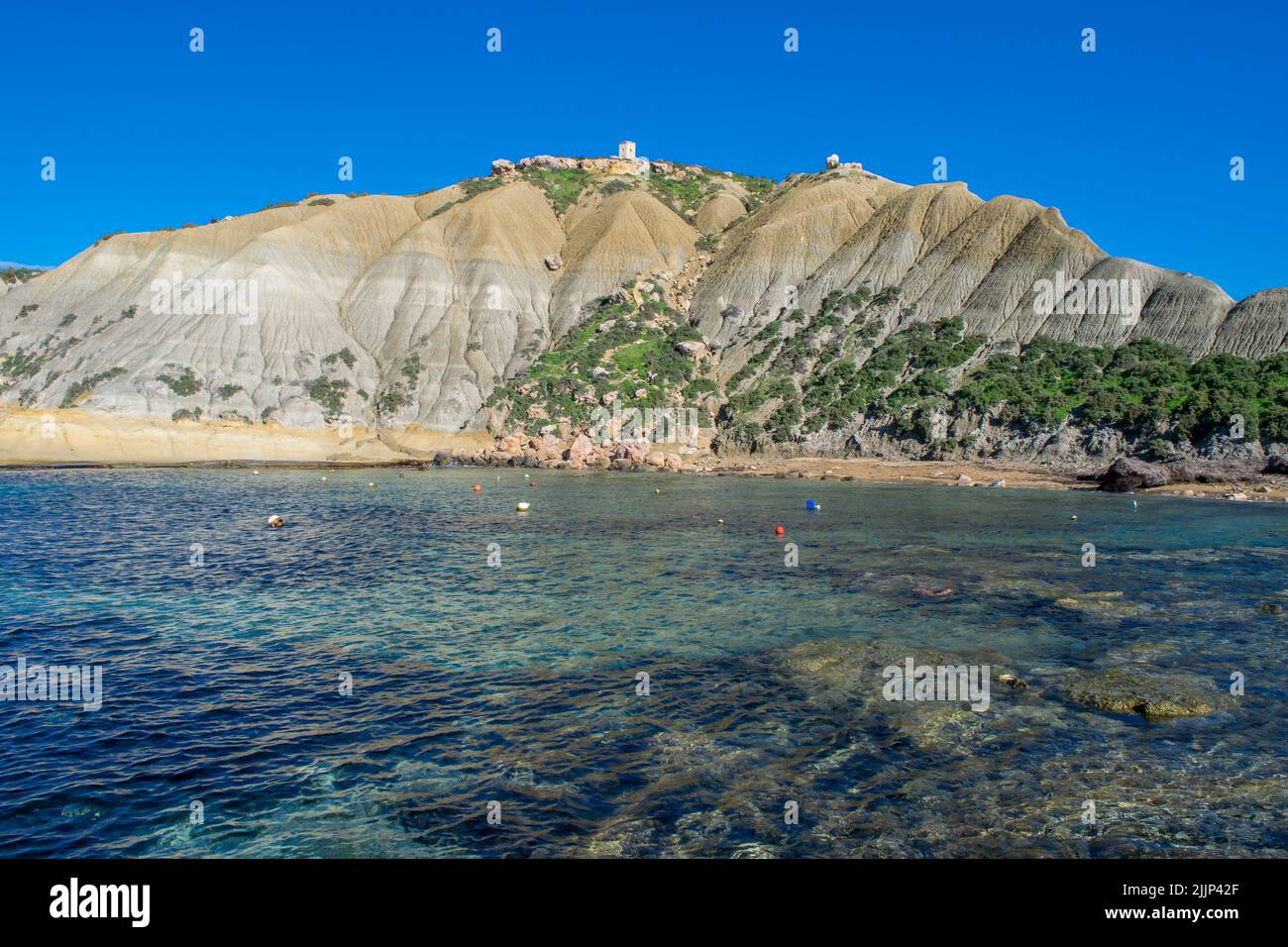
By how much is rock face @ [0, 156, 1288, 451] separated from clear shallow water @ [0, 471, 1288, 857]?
7981 centimetres

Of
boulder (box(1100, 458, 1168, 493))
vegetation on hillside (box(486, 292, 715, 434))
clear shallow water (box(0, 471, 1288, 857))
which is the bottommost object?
clear shallow water (box(0, 471, 1288, 857))

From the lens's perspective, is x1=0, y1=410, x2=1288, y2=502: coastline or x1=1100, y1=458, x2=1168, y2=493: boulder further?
x1=0, y1=410, x2=1288, y2=502: coastline

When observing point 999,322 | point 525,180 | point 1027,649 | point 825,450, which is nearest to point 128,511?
point 1027,649

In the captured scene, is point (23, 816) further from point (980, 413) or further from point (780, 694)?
point (980, 413)

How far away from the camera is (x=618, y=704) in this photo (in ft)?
48.4

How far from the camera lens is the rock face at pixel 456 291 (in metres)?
104

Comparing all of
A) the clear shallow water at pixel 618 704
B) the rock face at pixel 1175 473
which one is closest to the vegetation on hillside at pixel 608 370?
the rock face at pixel 1175 473

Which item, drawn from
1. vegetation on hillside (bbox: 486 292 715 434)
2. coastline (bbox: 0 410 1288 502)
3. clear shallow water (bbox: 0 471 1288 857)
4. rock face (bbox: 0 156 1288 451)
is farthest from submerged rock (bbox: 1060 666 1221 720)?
vegetation on hillside (bbox: 486 292 715 434)

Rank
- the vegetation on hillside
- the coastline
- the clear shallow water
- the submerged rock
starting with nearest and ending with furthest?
the clear shallow water → the submerged rock → the coastline → the vegetation on hillside

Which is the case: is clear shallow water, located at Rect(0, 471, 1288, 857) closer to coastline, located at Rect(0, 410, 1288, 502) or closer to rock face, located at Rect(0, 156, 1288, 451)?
coastline, located at Rect(0, 410, 1288, 502)

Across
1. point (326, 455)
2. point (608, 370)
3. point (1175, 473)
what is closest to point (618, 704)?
point (1175, 473)

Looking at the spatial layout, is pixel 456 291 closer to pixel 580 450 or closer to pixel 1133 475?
pixel 580 450

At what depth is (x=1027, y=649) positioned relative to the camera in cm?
1811

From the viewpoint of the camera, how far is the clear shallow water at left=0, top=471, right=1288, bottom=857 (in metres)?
10.1
